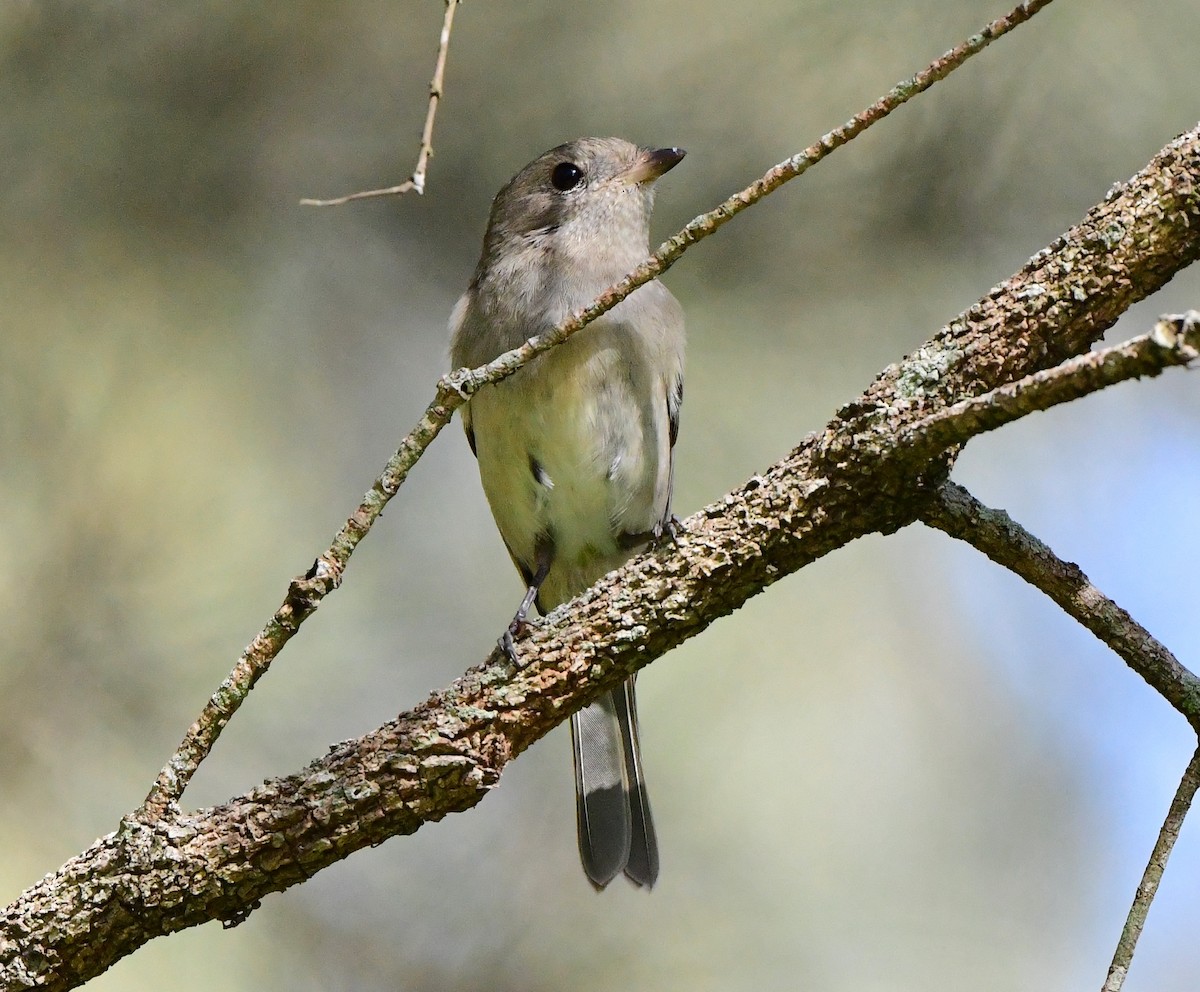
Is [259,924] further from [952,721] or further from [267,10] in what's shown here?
[267,10]

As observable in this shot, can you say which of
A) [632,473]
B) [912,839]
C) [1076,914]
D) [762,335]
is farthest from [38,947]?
[1076,914]

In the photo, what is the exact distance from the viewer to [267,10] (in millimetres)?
4441

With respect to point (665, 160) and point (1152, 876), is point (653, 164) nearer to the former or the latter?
point (665, 160)

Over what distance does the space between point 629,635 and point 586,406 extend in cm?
132

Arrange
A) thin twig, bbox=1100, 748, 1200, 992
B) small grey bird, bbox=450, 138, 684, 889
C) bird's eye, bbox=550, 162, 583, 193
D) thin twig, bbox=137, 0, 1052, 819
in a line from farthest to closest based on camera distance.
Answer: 1. bird's eye, bbox=550, 162, 583, 193
2. small grey bird, bbox=450, 138, 684, 889
3. thin twig, bbox=137, 0, 1052, 819
4. thin twig, bbox=1100, 748, 1200, 992

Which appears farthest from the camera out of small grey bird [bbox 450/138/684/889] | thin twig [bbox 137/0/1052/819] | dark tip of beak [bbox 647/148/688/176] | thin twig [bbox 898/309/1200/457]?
dark tip of beak [bbox 647/148/688/176]

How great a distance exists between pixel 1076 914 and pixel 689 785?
147 cm

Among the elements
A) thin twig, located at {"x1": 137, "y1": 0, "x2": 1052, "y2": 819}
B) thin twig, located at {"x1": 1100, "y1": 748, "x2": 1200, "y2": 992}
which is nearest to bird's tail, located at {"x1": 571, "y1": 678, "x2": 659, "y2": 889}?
thin twig, located at {"x1": 137, "y1": 0, "x2": 1052, "y2": 819}

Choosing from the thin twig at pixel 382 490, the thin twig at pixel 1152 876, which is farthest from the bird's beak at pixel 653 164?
the thin twig at pixel 1152 876

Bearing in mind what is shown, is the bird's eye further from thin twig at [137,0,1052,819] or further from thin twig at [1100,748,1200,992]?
thin twig at [1100,748,1200,992]

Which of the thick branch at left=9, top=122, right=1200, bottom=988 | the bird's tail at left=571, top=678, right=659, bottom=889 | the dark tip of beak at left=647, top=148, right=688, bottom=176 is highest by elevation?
the dark tip of beak at left=647, top=148, right=688, bottom=176

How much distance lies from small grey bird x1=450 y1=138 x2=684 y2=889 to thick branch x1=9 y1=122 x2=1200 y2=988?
3.67 feet

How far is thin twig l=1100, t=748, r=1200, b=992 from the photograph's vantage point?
1759mm

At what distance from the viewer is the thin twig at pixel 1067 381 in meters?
1.44
